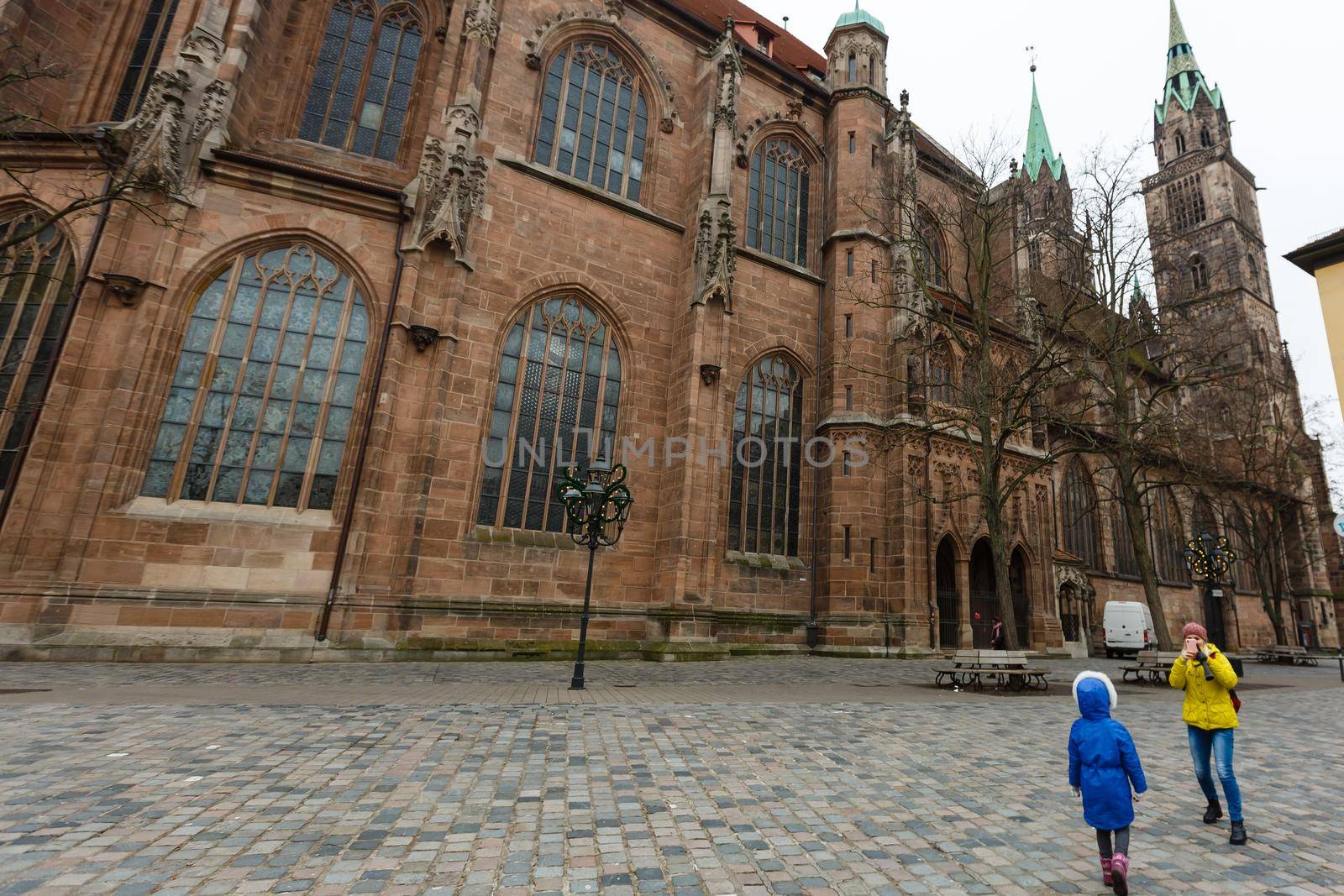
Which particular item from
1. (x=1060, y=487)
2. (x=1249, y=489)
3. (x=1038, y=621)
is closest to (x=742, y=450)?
(x=1038, y=621)

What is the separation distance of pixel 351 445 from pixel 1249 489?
1376 inches

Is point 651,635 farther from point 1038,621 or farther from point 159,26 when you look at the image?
point 159,26

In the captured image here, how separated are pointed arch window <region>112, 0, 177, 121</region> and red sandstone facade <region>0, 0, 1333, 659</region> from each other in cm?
16

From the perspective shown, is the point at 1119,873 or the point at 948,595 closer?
the point at 1119,873

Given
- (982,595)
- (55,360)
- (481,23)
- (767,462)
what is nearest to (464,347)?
(55,360)

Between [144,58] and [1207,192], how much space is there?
70015 mm

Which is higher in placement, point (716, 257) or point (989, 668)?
point (716, 257)

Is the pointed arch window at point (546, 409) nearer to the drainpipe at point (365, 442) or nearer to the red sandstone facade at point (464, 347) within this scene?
the red sandstone facade at point (464, 347)

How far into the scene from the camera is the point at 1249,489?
90.5ft

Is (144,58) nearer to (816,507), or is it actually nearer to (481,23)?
(481,23)

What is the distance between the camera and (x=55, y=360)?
36.3 feet

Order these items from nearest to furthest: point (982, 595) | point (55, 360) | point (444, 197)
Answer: point (55, 360) < point (444, 197) < point (982, 595)

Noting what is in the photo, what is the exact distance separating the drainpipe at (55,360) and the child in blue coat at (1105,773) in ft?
47.7

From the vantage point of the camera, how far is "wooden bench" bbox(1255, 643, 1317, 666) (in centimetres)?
2306
